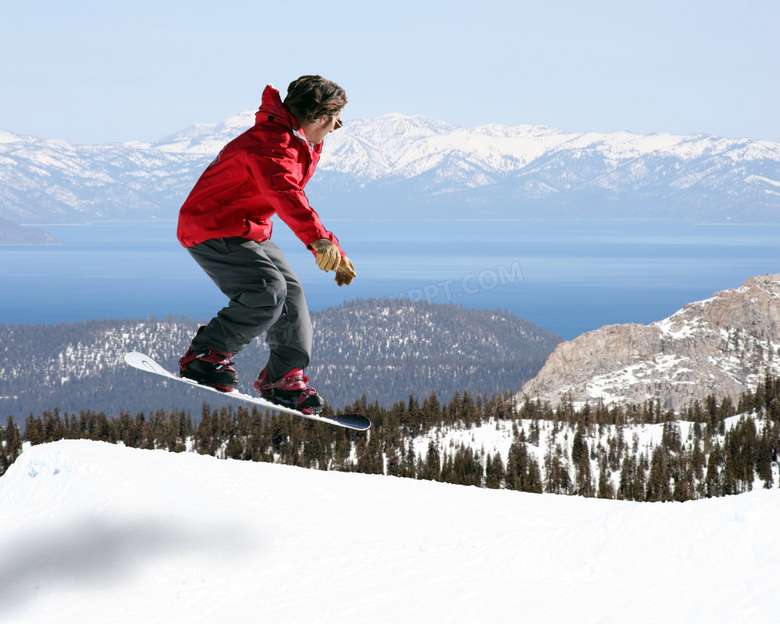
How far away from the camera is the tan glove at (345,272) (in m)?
6.26

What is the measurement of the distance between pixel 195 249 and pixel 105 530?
57.1ft

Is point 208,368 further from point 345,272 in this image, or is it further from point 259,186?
point 345,272

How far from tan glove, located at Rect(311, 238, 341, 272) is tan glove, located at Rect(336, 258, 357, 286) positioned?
0.05m

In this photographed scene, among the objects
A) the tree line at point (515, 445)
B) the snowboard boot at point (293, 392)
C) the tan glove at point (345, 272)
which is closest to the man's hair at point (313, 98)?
the tan glove at point (345, 272)

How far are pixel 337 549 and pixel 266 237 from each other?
844cm

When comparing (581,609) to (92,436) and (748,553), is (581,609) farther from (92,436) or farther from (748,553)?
(92,436)

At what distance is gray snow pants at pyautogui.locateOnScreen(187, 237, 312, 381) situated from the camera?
7.36m

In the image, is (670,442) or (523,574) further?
(670,442)

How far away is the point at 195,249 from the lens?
7441 millimetres

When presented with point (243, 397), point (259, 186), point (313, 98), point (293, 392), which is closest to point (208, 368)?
point (243, 397)

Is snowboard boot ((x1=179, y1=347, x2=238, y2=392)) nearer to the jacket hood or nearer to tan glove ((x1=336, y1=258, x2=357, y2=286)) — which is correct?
tan glove ((x1=336, y1=258, x2=357, y2=286))

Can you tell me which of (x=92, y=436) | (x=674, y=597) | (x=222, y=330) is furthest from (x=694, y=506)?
(x=92, y=436)

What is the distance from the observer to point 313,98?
6895 millimetres

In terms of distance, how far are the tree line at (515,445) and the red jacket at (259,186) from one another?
104919 millimetres
